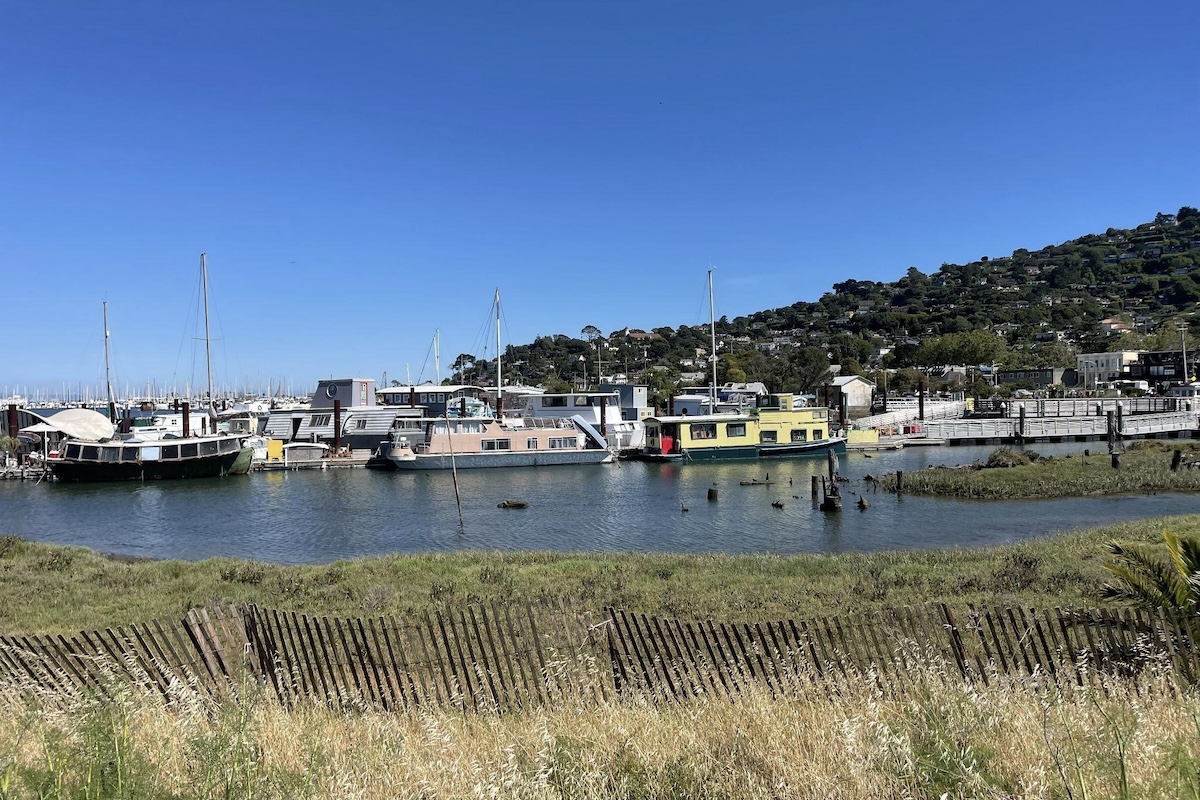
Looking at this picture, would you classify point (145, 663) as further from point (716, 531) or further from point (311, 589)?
point (716, 531)

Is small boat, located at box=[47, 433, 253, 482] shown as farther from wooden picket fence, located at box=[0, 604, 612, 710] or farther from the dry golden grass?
the dry golden grass

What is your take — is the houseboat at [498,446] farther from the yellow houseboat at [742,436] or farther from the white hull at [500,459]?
the yellow houseboat at [742,436]

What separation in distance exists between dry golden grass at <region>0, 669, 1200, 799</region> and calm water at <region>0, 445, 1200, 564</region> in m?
17.6

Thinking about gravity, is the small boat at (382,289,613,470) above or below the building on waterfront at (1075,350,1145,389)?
below

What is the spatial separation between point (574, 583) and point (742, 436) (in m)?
39.3

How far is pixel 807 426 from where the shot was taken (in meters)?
53.4

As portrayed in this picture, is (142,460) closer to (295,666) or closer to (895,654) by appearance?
(295,666)

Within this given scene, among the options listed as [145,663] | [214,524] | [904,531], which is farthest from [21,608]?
[904,531]

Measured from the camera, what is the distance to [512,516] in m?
31.0

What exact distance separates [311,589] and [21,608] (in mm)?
4745

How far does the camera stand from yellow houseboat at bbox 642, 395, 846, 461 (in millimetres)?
51625

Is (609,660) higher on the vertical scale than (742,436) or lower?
higher

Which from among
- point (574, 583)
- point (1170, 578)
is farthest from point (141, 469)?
point (1170, 578)

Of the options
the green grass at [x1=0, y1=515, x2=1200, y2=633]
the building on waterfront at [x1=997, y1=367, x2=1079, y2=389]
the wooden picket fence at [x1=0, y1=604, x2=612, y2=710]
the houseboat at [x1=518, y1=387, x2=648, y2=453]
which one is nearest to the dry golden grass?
the wooden picket fence at [x1=0, y1=604, x2=612, y2=710]
